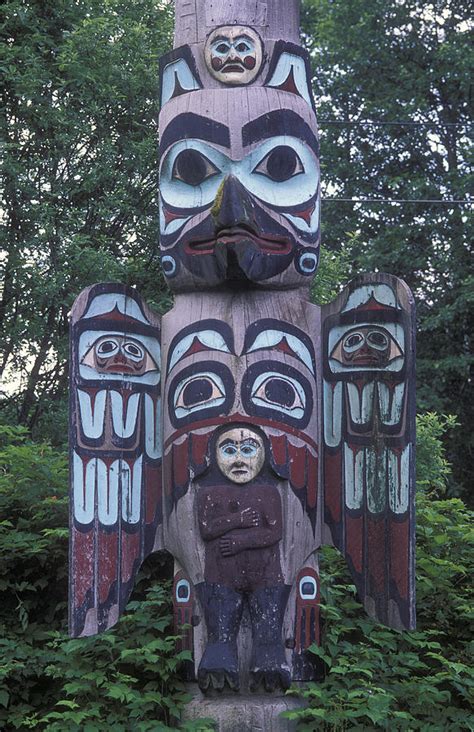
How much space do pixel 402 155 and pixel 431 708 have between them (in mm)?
11386

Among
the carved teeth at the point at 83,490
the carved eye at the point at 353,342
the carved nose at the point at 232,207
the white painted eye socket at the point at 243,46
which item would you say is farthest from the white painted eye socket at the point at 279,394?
the white painted eye socket at the point at 243,46

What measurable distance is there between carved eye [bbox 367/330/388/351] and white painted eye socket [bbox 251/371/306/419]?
42cm

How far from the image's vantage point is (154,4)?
32.5 ft

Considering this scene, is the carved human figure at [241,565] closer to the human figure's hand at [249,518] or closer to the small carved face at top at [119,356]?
the human figure's hand at [249,518]

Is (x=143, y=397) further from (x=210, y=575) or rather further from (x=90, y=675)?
(x=90, y=675)

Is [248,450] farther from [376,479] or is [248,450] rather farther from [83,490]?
[83,490]

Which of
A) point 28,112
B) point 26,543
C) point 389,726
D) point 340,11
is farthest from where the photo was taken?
point 340,11

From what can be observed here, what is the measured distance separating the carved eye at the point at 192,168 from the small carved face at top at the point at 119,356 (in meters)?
0.86

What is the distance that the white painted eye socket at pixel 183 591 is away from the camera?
507 centimetres

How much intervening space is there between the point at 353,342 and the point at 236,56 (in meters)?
1.58

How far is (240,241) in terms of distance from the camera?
16.6 feet

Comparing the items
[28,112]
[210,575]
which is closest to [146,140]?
[28,112]

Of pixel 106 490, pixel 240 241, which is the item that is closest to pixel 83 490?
pixel 106 490

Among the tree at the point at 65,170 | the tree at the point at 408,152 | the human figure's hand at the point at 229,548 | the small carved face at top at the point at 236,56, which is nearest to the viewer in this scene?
the human figure's hand at the point at 229,548
